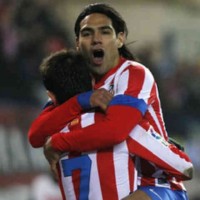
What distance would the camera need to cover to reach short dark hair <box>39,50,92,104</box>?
367 centimetres

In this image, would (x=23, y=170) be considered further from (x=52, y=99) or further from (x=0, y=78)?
(x=52, y=99)

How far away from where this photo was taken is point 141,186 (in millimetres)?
3789

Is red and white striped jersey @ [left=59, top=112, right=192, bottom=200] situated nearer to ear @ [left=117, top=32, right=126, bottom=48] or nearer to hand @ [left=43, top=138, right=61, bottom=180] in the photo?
hand @ [left=43, top=138, right=61, bottom=180]

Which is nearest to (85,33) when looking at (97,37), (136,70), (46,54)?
(97,37)

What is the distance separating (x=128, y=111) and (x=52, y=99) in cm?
39

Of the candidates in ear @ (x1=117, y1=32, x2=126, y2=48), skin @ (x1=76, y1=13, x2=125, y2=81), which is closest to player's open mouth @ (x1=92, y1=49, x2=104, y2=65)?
skin @ (x1=76, y1=13, x2=125, y2=81)

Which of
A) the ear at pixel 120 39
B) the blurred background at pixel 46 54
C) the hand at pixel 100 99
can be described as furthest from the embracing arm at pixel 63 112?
the blurred background at pixel 46 54

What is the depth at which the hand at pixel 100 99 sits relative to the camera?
3.64 m

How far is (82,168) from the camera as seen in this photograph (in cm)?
370

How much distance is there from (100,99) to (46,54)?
5604mm

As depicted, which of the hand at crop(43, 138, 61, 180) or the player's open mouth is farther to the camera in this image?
the player's open mouth

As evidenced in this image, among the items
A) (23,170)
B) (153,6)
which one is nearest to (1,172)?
(23,170)

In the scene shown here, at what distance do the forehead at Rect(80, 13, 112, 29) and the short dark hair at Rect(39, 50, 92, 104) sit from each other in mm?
197

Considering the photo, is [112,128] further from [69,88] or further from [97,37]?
[97,37]
